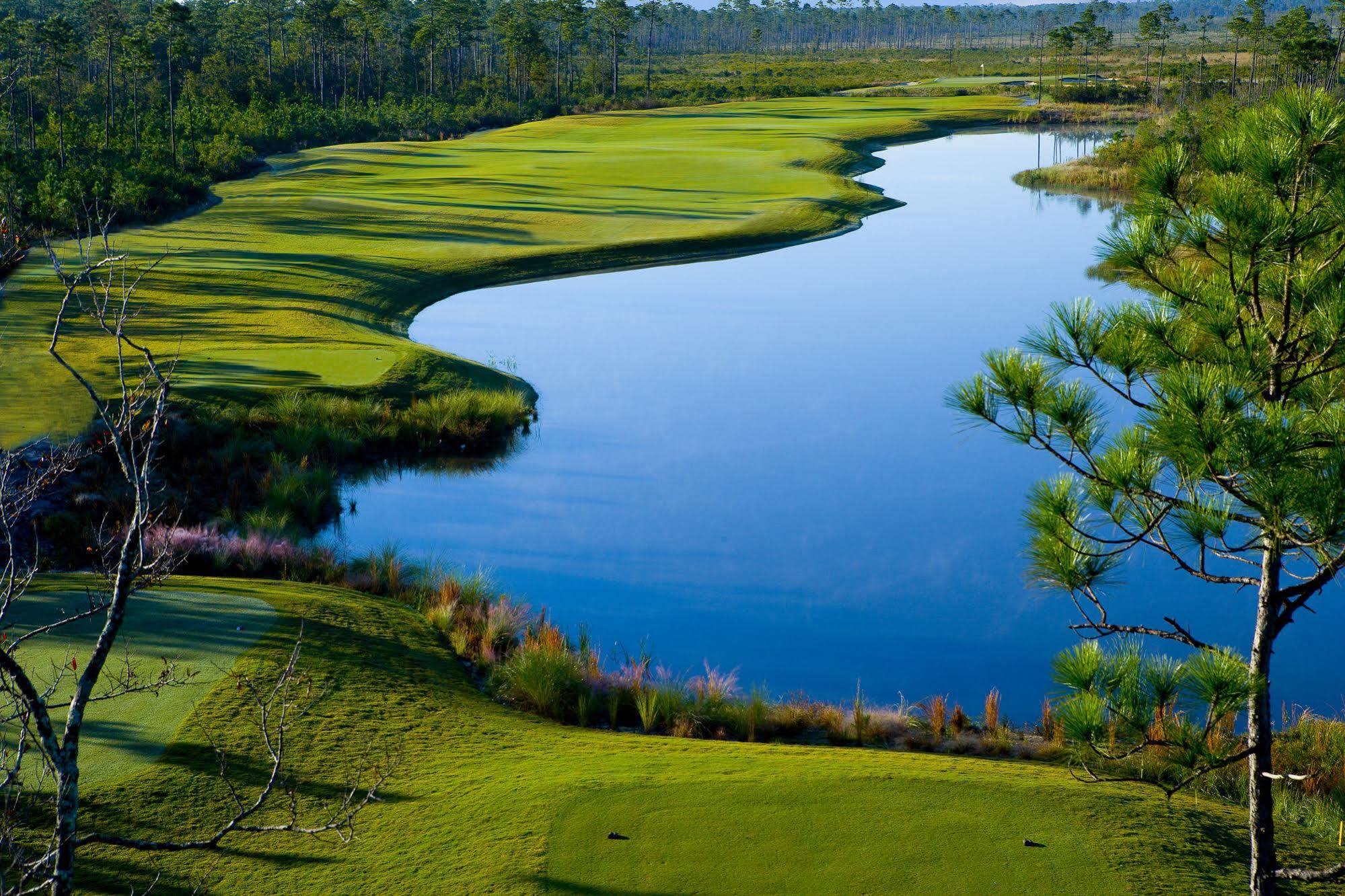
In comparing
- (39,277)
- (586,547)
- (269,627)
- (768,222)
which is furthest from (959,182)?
(269,627)

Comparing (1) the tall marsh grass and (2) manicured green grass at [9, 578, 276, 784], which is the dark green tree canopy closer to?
(2) manicured green grass at [9, 578, 276, 784]

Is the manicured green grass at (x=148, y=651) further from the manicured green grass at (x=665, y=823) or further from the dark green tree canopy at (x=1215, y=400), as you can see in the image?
the dark green tree canopy at (x=1215, y=400)

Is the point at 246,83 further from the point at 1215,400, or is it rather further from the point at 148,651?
the point at 1215,400

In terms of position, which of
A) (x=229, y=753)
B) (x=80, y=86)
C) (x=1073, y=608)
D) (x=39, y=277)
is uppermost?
(x=80, y=86)

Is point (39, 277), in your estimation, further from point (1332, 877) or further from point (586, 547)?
point (1332, 877)

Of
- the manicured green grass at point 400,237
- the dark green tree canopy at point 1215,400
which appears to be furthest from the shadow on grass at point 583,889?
the manicured green grass at point 400,237

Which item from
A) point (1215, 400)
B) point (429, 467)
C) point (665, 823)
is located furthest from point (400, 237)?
point (1215, 400)
